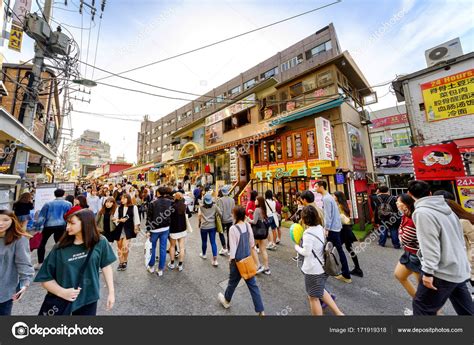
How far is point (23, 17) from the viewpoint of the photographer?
696 centimetres

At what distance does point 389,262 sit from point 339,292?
2712 millimetres

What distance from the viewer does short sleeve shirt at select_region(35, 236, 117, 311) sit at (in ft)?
5.95

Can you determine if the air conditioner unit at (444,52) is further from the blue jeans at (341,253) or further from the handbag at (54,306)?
the handbag at (54,306)

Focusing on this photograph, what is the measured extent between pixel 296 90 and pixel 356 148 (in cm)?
507

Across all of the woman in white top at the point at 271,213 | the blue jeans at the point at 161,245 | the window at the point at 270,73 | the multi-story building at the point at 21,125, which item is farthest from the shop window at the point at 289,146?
the window at the point at 270,73

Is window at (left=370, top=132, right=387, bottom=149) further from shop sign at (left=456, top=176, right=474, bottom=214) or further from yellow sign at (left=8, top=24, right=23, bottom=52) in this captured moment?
yellow sign at (left=8, top=24, right=23, bottom=52)

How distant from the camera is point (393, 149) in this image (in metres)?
16.9

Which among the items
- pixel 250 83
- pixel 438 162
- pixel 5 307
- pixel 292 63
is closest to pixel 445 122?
pixel 438 162

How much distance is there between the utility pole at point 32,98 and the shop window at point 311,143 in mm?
12353

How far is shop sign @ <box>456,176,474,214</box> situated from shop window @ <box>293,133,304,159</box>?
6.22 meters

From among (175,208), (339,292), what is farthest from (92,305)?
(339,292)

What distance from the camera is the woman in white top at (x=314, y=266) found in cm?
252
